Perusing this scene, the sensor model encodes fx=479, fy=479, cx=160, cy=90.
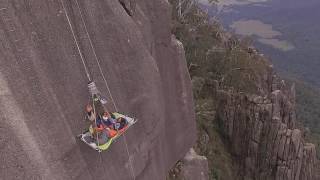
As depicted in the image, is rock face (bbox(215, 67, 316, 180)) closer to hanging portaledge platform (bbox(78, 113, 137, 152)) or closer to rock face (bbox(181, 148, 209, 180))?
rock face (bbox(181, 148, 209, 180))

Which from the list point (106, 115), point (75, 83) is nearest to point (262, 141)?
point (106, 115)

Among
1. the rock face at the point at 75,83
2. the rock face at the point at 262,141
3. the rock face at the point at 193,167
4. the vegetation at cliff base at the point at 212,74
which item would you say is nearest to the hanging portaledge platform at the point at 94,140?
the rock face at the point at 75,83

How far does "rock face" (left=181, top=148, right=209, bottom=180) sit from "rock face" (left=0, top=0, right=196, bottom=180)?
215cm

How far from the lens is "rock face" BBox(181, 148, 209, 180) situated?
21.0m

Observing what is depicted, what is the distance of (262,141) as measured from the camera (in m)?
32.8

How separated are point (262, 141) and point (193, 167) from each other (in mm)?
12713

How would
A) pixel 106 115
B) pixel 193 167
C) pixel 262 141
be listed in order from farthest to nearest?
pixel 262 141
pixel 193 167
pixel 106 115

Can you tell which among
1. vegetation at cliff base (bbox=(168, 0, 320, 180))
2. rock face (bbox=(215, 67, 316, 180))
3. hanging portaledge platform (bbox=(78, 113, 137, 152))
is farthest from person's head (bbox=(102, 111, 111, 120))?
rock face (bbox=(215, 67, 316, 180))

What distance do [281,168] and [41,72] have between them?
77.4 ft

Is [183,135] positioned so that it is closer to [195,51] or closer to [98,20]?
[98,20]

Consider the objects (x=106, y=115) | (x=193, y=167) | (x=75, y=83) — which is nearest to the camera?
(x=75, y=83)

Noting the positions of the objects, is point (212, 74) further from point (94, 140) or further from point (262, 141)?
point (94, 140)

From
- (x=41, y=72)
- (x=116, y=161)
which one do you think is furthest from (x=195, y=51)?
(x=41, y=72)

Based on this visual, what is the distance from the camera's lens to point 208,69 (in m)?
42.6
